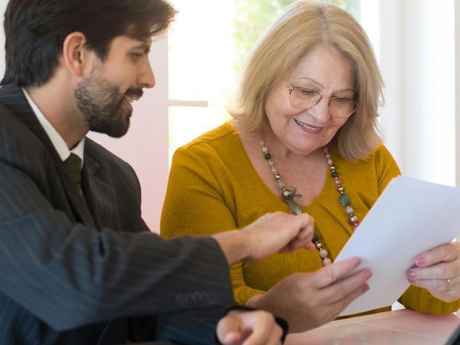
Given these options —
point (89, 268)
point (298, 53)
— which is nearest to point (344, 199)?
point (298, 53)

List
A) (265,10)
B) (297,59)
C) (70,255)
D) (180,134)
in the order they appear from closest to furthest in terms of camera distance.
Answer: (70,255) → (297,59) → (180,134) → (265,10)

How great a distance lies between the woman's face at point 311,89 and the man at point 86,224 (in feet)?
2.18

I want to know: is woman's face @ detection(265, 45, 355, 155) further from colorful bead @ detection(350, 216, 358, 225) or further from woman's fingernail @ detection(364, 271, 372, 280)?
woman's fingernail @ detection(364, 271, 372, 280)

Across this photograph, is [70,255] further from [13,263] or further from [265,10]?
[265,10]

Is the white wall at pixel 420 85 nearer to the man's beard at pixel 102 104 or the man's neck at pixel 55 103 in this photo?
the man's beard at pixel 102 104

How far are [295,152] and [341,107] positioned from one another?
0.19 m

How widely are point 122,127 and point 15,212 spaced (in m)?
0.38

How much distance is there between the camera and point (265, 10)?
3.57 m

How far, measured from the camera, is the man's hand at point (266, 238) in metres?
1.38

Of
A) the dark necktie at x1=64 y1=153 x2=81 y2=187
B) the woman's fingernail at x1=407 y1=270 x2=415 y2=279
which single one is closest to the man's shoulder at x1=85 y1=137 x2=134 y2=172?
the dark necktie at x1=64 y1=153 x2=81 y2=187

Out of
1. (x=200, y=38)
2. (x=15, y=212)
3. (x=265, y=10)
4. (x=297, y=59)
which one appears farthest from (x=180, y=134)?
(x=15, y=212)

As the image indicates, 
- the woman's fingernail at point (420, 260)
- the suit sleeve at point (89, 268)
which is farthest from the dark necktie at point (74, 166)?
the woman's fingernail at point (420, 260)

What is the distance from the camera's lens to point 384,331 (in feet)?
6.10

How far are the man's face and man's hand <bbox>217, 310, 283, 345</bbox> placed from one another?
0.44m
